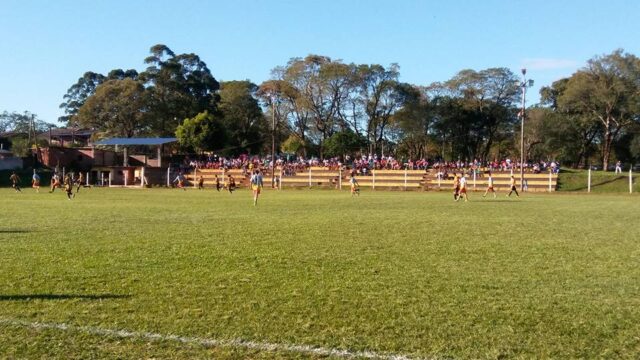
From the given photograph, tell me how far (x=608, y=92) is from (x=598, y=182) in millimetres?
22353

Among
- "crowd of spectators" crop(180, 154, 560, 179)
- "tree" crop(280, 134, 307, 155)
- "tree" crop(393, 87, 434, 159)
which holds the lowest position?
"crowd of spectators" crop(180, 154, 560, 179)

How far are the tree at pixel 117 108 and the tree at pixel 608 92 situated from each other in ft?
179

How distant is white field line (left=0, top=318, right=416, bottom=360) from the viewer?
4703 millimetres

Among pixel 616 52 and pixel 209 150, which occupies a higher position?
pixel 616 52

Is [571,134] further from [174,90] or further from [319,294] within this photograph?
[319,294]

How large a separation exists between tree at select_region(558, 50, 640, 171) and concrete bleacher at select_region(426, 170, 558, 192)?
2203 cm

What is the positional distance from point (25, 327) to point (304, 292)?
3.07m

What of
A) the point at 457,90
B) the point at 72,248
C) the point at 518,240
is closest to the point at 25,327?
the point at 72,248

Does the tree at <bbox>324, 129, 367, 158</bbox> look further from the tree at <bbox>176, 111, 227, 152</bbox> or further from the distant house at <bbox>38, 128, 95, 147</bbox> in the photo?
the distant house at <bbox>38, 128, 95, 147</bbox>

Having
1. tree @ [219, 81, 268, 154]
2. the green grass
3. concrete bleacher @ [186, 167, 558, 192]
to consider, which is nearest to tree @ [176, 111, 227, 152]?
concrete bleacher @ [186, 167, 558, 192]

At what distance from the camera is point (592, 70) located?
67.8m

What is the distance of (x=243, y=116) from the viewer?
82.4m

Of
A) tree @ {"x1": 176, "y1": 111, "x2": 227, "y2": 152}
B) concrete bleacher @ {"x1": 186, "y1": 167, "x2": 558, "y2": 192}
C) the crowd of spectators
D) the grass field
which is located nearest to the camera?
the grass field

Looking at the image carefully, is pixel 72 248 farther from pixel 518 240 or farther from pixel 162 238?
pixel 518 240
